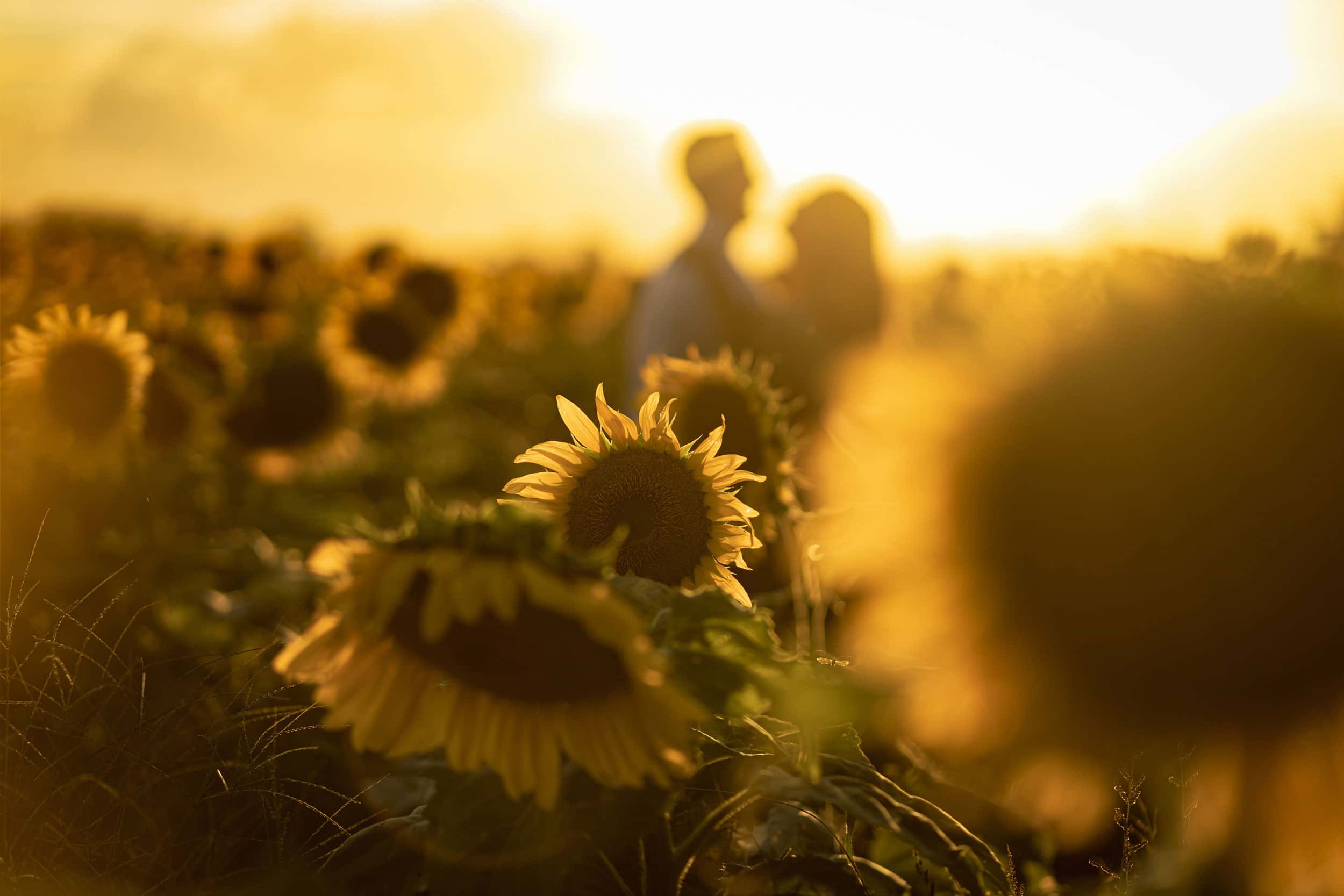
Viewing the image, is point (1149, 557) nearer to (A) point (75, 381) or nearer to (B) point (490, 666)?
(B) point (490, 666)

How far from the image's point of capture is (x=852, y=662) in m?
1.74

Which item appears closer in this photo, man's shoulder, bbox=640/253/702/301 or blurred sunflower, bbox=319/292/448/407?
man's shoulder, bbox=640/253/702/301

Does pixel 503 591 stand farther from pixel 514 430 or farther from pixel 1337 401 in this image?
pixel 514 430

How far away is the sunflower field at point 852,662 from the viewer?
1.01 meters

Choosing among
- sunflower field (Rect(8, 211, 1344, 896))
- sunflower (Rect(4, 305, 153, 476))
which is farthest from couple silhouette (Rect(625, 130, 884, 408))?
sunflower (Rect(4, 305, 153, 476))

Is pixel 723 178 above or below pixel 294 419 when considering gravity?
above

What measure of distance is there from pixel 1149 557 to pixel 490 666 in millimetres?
829

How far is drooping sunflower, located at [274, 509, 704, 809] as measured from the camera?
1236 mm

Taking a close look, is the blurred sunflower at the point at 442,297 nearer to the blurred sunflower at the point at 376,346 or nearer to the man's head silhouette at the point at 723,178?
the blurred sunflower at the point at 376,346

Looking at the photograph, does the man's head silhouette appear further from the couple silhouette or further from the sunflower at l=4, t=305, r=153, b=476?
the sunflower at l=4, t=305, r=153, b=476

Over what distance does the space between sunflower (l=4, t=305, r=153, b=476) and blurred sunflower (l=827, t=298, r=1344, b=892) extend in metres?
4.50

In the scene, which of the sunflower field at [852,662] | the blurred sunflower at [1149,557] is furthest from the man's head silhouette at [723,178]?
the blurred sunflower at [1149,557]

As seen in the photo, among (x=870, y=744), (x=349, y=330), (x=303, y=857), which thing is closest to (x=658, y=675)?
(x=303, y=857)

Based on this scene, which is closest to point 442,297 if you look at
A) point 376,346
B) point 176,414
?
point 376,346
